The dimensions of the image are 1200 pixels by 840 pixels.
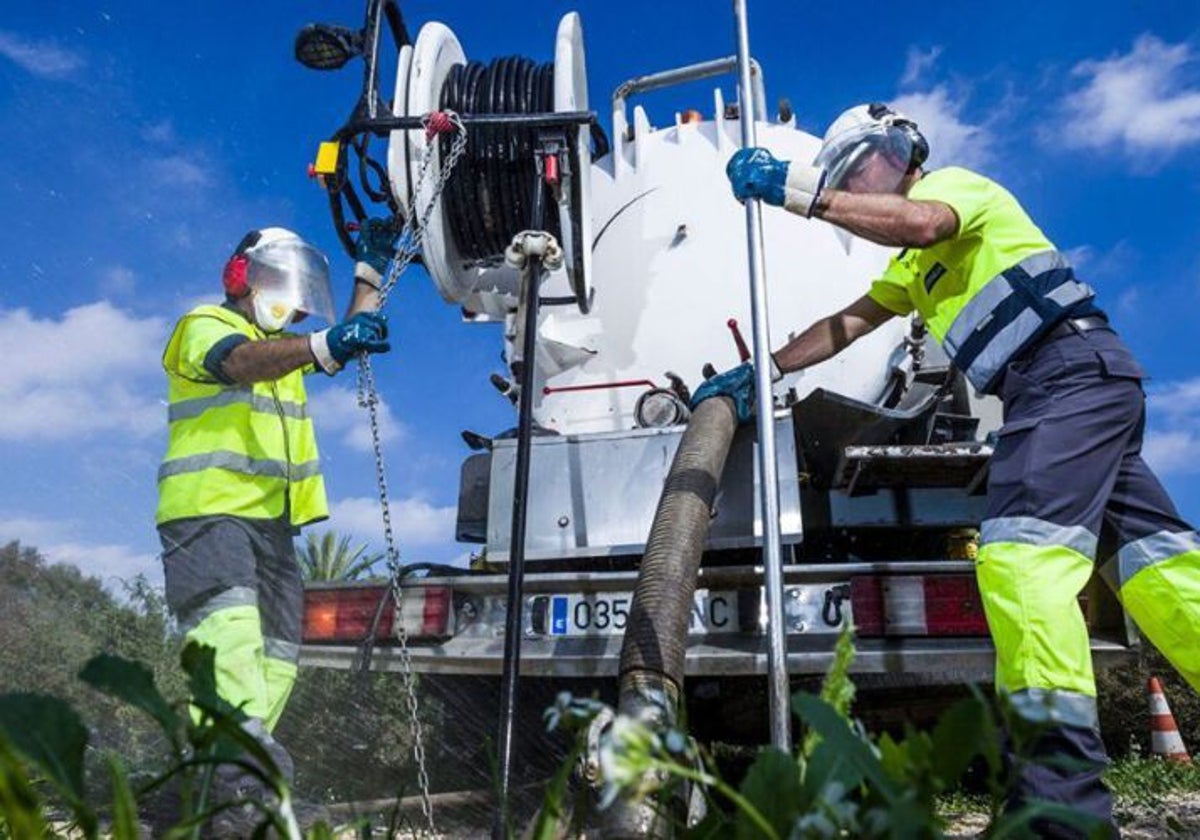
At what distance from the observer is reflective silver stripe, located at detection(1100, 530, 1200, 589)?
2285 mm

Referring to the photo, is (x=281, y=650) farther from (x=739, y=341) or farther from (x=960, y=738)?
(x=960, y=738)

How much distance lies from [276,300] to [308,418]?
0.41m

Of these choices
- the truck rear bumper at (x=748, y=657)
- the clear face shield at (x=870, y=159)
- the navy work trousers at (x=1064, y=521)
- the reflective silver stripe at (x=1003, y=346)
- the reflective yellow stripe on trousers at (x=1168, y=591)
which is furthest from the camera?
the clear face shield at (x=870, y=159)

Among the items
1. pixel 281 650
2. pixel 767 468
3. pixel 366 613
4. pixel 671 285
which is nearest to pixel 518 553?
pixel 767 468

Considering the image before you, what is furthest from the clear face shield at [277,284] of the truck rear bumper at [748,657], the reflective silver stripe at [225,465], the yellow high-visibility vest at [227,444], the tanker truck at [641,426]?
the truck rear bumper at [748,657]

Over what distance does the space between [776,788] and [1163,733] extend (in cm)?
614

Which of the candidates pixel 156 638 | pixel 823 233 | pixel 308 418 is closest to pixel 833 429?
pixel 823 233

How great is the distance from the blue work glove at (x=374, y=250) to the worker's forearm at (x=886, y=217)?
5.79 feet

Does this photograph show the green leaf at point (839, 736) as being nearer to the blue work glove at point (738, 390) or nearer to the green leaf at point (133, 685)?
the green leaf at point (133, 685)

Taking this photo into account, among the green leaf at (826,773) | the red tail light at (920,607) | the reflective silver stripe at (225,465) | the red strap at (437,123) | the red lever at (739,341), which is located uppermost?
the red strap at (437,123)

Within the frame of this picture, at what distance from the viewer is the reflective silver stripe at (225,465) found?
293 centimetres

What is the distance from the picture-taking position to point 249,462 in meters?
3.01

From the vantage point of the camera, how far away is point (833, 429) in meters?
3.21

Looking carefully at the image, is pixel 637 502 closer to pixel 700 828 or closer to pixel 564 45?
pixel 564 45
